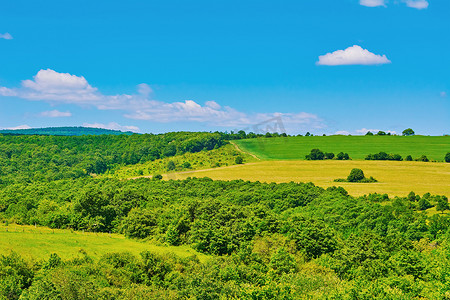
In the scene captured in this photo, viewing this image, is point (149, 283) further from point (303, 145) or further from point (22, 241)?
point (303, 145)

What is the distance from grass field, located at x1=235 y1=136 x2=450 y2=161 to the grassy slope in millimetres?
6951

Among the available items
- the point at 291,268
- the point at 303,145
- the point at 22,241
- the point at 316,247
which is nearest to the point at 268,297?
the point at 291,268

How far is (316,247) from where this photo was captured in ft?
215

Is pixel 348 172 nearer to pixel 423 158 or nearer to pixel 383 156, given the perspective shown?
pixel 383 156

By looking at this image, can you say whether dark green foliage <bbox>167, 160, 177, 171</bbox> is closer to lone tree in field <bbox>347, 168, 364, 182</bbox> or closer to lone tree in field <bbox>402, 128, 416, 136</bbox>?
lone tree in field <bbox>347, 168, 364, 182</bbox>

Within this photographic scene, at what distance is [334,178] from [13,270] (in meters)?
101

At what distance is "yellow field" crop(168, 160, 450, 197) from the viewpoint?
4457 inches

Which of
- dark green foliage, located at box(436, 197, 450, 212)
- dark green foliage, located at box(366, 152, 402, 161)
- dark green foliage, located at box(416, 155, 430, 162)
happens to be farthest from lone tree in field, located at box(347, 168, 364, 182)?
dark green foliage, located at box(436, 197, 450, 212)

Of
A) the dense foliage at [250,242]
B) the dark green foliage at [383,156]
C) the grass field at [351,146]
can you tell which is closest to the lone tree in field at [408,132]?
the grass field at [351,146]

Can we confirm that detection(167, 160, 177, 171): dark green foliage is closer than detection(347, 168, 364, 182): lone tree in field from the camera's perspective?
No

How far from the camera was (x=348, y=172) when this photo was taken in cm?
13562

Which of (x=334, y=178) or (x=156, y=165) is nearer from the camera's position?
(x=334, y=178)

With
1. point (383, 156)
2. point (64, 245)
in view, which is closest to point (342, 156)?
point (383, 156)

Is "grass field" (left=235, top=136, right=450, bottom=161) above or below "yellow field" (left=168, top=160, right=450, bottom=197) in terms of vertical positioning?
above
